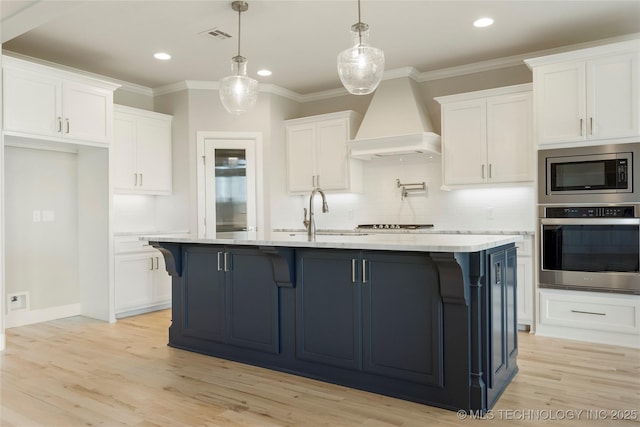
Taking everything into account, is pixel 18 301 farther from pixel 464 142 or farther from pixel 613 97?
pixel 613 97

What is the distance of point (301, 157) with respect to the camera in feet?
20.3

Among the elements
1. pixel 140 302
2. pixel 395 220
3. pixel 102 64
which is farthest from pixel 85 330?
pixel 395 220

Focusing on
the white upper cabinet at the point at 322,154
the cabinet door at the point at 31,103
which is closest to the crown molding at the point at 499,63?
the white upper cabinet at the point at 322,154

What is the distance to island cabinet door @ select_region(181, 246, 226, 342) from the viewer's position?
12.0 feet

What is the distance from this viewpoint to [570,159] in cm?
423

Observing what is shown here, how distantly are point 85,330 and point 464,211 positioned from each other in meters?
4.18

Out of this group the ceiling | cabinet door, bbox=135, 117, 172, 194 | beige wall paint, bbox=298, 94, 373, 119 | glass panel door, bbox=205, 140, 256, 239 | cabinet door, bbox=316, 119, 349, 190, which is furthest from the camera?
beige wall paint, bbox=298, 94, 373, 119

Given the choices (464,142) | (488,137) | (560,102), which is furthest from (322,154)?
(560,102)

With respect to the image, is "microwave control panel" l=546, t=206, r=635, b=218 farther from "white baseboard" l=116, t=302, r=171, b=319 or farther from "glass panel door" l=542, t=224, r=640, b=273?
"white baseboard" l=116, t=302, r=171, b=319

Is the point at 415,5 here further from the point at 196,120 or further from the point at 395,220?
the point at 196,120

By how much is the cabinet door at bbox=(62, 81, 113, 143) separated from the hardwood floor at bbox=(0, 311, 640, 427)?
81.9 inches

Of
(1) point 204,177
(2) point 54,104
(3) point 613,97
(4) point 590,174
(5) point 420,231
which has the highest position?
(2) point 54,104

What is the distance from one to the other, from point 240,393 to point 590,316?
3.07 meters

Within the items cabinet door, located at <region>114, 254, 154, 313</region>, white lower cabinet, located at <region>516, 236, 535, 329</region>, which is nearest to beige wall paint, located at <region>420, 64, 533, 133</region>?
white lower cabinet, located at <region>516, 236, 535, 329</region>
